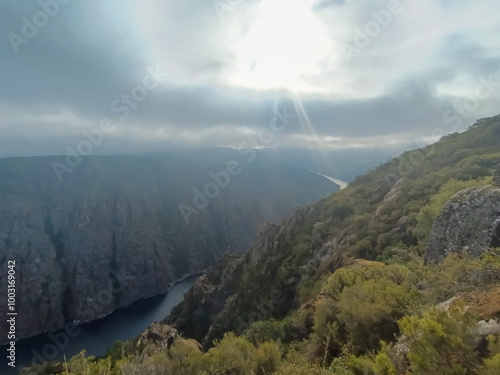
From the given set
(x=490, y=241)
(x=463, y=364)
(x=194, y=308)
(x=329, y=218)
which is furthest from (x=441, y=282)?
(x=194, y=308)

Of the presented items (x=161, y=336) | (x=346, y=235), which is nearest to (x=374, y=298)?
(x=161, y=336)

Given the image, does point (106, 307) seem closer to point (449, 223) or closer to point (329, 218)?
point (329, 218)

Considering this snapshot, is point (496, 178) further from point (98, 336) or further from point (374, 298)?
point (98, 336)

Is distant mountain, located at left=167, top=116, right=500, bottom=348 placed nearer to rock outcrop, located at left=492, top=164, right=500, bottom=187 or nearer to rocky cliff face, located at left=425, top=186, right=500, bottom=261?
rocky cliff face, located at left=425, top=186, right=500, bottom=261

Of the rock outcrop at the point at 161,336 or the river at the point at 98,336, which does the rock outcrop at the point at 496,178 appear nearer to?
the rock outcrop at the point at 161,336

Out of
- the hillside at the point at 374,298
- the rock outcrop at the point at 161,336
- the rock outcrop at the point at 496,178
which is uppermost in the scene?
the rock outcrop at the point at 496,178

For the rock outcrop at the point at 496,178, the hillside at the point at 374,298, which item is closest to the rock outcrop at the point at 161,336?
the hillside at the point at 374,298

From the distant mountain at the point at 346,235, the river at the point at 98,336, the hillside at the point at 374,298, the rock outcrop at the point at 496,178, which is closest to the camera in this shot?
the hillside at the point at 374,298
